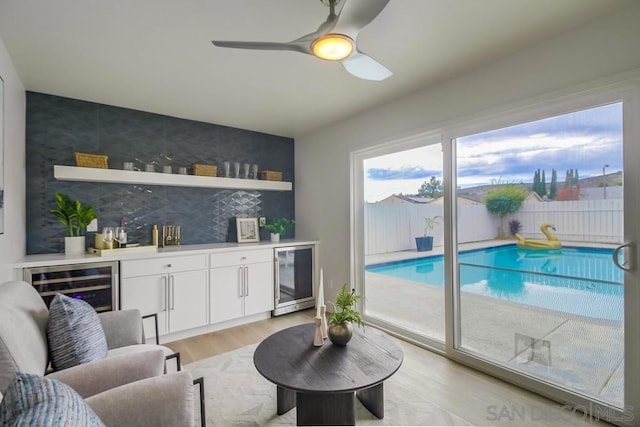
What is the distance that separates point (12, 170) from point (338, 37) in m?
2.63

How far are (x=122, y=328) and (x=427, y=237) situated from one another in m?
2.62

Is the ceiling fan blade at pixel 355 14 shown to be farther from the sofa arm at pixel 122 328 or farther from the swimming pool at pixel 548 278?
the sofa arm at pixel 122 328

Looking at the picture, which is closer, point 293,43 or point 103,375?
point 103,375

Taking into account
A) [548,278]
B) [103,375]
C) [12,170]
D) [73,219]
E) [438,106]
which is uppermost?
[438,106]

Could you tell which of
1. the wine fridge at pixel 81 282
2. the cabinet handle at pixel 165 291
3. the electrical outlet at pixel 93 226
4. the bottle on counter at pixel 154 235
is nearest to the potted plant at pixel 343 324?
the cabinet handle at pixel 165 291

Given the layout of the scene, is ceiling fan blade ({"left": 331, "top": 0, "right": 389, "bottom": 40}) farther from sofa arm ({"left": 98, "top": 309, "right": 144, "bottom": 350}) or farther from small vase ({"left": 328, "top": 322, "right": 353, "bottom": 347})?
sofa arm ({"left": 98, "top": 309, "right": 144, "bottom": 350})

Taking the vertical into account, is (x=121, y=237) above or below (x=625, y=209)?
below

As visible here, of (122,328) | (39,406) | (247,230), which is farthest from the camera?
(247,230)

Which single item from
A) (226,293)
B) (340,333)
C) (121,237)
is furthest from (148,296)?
(340,333)

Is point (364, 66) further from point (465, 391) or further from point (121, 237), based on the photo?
point (121, 237)

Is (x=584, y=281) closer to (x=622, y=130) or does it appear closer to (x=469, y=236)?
(x=469, y=236)

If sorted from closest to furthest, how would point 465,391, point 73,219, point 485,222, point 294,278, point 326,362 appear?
point 326,362 < point 465,391 < point 485,222 < point 73,219 < point 294,278

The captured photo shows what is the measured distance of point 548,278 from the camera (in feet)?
7.00

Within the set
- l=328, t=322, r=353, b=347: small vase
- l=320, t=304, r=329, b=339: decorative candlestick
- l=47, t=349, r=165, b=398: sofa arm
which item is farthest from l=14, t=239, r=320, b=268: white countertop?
l=328, t=322, r=353, b=347: small vase
